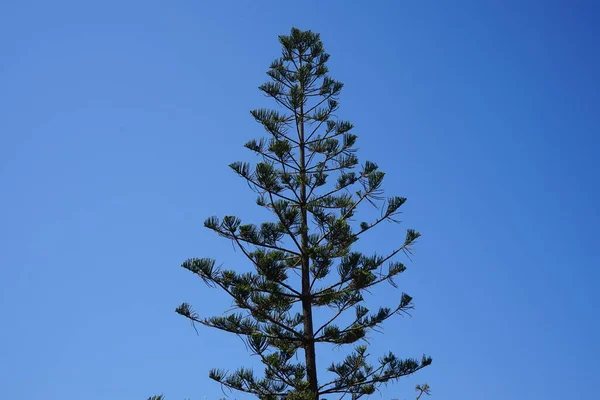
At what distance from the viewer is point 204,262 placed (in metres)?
8.13

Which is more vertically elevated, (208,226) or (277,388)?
(208,226)

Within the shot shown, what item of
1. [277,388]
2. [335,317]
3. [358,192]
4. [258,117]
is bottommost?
[277,388]

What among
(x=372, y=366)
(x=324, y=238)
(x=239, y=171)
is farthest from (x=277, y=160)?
(x=372, y=366)

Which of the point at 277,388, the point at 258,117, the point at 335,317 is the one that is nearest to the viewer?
the point at 277,388

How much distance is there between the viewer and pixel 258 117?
9422 millimetres

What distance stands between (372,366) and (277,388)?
123 centimetres

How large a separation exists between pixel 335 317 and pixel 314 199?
1570 mm

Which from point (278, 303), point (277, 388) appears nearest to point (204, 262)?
point (278, 303)

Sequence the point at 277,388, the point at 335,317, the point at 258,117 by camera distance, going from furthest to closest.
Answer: the point at 258,117, the point at 335,317, the point at 277,388

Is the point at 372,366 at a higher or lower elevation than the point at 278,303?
lower

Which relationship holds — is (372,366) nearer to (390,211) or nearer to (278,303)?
(278,303)

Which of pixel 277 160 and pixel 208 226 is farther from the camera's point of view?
pixel 277 160

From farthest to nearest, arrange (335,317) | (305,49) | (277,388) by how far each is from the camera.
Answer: (305,49), (335,317), (277,388)

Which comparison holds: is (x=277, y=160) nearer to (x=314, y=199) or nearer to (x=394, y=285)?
(x=314, y=199)
